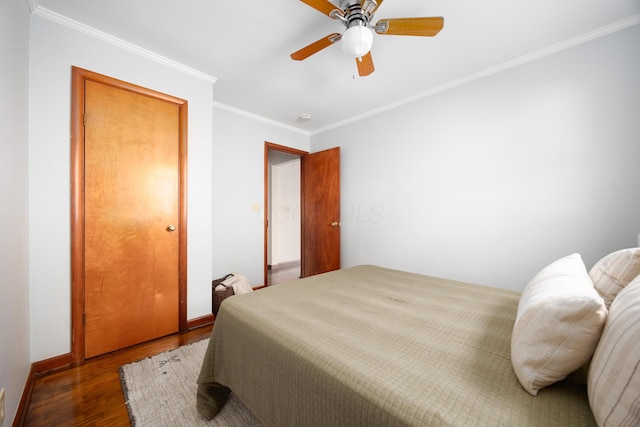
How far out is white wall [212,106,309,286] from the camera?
10.6ft

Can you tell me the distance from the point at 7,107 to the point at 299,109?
266 cm

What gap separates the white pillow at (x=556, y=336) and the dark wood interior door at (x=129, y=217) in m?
2.51

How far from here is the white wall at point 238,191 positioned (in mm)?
3219

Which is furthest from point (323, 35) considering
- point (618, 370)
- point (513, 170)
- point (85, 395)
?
point (85, 395)

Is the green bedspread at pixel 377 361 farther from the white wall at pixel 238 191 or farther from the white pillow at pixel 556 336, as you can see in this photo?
the white wall at pixel 238 191

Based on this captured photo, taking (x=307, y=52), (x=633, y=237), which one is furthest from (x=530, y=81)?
(x=307, y=52)

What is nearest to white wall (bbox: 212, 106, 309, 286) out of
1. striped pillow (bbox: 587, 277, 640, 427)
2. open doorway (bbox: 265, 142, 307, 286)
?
open doorway (bbox: 265, 142, 307, 286)

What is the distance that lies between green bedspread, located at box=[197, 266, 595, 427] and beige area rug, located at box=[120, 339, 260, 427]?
10 centimetres

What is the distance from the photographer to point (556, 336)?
67cm

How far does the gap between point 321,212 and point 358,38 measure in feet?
8.70

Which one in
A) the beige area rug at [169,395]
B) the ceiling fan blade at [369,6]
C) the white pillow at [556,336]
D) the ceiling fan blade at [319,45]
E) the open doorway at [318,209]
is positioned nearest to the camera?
the white pillow at [556,336]

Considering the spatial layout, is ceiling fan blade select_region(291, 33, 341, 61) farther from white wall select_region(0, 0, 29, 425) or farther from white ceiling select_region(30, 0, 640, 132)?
white wall select_region(0, 0, 29, 425)

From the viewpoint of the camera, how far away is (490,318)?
117cm

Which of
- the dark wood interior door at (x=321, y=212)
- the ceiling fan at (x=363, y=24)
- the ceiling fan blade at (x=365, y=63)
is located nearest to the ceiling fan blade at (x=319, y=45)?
the ceiling fan at (x=363, y=24)
